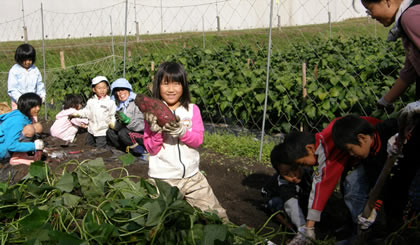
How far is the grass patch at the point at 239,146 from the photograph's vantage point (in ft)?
16.1

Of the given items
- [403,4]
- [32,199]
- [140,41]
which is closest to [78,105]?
[32,199]

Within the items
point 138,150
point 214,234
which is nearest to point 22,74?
point 138,150

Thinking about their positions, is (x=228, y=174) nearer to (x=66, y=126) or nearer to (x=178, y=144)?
(x=178, y=144)

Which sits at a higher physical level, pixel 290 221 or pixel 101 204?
pixel 101 204

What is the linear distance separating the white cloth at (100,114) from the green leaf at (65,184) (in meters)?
3.35

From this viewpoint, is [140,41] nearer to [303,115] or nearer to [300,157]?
[303,115]

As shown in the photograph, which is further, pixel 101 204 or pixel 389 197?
pixel 389 197

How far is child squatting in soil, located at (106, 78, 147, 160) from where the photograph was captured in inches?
213

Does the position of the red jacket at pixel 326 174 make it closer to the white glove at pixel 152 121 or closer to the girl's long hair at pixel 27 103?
the white glove at pixel 152 121

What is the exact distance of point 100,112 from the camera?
19.1 ft

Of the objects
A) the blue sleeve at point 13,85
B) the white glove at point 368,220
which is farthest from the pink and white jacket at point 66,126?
the white glove at point 368,220

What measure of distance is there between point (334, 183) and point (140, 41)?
1492 centimetres

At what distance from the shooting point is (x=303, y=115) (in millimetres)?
5316

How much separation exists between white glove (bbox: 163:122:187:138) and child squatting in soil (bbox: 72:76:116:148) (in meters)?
3.23
